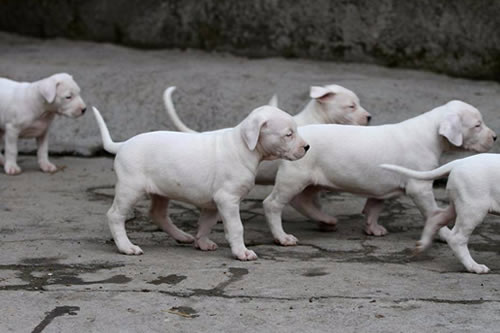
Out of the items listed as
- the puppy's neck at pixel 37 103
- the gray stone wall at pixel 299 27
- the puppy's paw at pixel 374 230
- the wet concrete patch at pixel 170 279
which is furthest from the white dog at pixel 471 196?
the gray stone wall at pixel 299 27

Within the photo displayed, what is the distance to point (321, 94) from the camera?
7062 mm

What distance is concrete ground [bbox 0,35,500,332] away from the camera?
175 inches

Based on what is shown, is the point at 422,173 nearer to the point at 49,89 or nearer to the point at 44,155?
the point at 49,89

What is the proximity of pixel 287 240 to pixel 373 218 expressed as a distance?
0.71m

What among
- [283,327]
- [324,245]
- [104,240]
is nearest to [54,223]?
[104,240]

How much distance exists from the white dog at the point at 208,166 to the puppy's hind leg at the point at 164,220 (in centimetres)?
33

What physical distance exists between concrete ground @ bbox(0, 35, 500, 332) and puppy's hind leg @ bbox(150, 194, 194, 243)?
10 centimetres

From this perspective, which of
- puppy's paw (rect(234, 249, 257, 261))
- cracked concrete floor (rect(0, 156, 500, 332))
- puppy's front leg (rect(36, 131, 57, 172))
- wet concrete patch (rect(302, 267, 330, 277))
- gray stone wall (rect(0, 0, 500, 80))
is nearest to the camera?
cracked concrete floor (rect(0, 156, 500, 332))

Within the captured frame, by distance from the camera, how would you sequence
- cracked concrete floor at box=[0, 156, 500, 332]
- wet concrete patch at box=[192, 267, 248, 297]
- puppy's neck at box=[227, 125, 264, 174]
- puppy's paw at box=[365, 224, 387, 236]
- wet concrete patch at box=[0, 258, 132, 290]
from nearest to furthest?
1. cracked concrete floor at box=[0, 156, 500, 332]
2. wet concrete patch at box=[192, 267, 248, 297]
3. wet concrete patch at box=[0, 258, 132, 290]
4. puppy's neck at box=[227, 125, 264, 174]
5. puppy's paw at box=[365, 224, 387, 236]

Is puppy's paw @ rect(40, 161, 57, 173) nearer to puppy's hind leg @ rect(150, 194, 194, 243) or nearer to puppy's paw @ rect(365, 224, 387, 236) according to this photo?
puppy's hind leg @ rect(150, 194, 194, 243)

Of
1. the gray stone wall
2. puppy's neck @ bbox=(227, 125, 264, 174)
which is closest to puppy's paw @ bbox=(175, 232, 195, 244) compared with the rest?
puppy's neck @ bbox=(227, 125, 264, 174)

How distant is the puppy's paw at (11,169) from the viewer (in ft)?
26.9

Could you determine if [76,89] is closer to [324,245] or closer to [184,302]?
[324,245]

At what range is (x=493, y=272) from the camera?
212 inches
